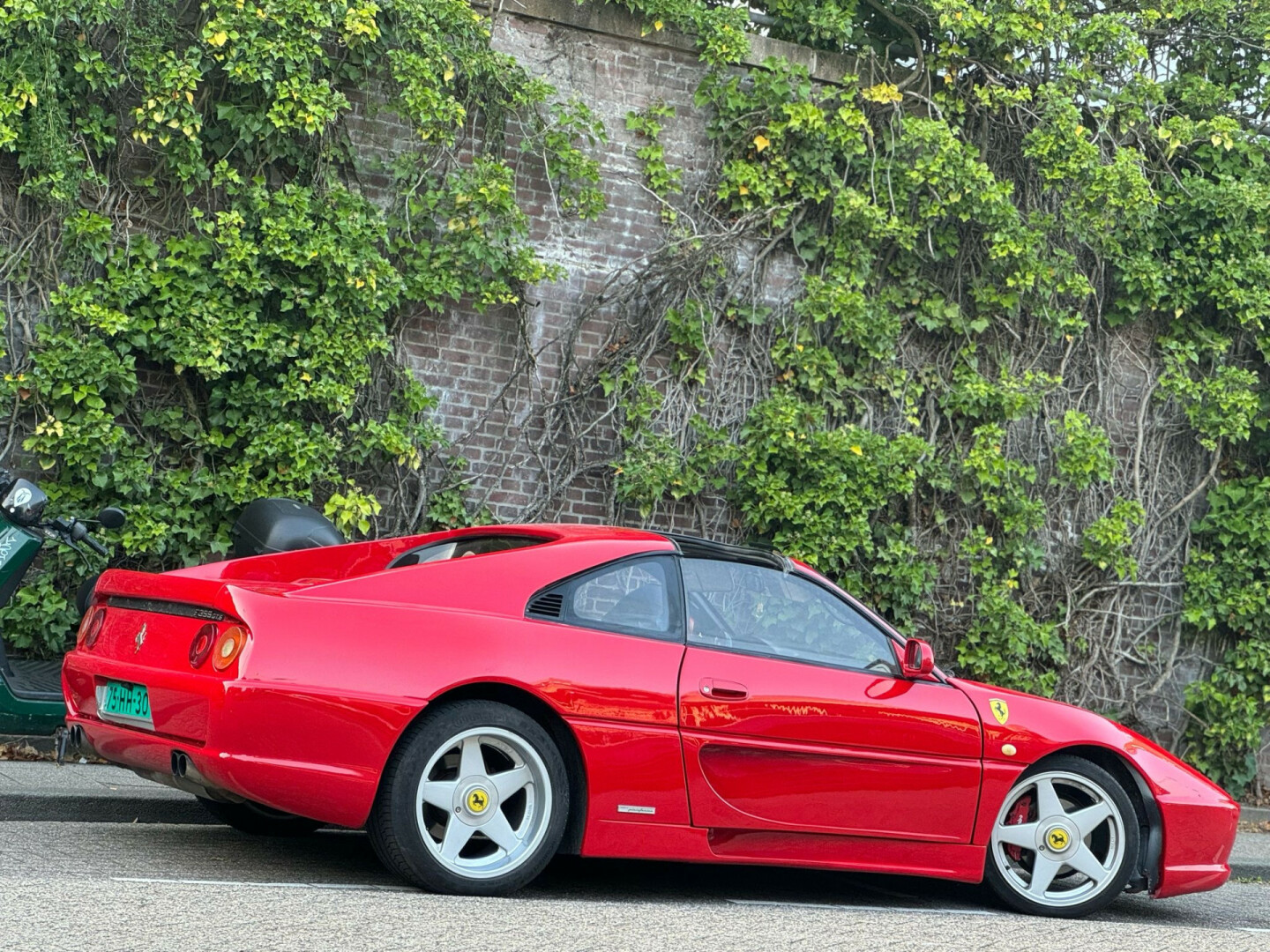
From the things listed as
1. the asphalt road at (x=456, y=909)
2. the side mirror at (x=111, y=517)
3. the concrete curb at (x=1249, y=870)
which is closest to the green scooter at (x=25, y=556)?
the side mirror at (x=111, y=517)

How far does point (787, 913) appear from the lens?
5.12 metres

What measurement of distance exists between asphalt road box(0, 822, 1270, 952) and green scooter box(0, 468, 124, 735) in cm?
82

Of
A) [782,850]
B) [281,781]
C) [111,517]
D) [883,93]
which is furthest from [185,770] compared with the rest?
[883,93]

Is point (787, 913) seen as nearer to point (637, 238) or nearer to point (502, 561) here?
point (502, 561)

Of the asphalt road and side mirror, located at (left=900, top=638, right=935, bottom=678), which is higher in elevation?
side mirror, located at (left=900, top=638, right=935, bottom=678)

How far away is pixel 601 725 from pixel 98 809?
2533mm

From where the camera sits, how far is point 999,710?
587 centimetres

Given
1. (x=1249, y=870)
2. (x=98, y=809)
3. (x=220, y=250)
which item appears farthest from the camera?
(x=220, y=250)

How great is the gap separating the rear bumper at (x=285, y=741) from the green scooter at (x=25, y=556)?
1.98 meters

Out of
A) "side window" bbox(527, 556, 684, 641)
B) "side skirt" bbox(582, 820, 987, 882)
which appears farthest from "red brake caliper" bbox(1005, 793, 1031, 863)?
"side window" bbox(527, 556, 684, 641)

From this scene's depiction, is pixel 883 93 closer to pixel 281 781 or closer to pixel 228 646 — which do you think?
pixel 228 646

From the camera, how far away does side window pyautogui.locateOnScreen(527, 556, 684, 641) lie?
525 centimetres

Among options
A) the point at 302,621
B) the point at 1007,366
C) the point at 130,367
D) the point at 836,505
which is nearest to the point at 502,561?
the point at 302,621

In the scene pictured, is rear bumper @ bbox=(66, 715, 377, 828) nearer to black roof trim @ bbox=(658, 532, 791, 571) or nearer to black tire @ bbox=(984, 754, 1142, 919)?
black roof trim @ bbox=(658, 532, 791, 571)
